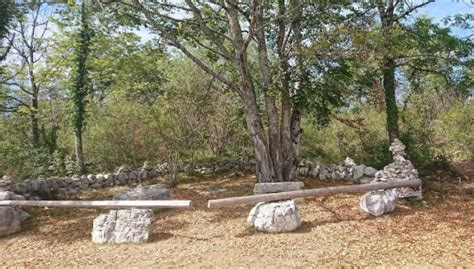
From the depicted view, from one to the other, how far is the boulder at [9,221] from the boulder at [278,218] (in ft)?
12.9

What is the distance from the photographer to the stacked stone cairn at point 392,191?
5.79m

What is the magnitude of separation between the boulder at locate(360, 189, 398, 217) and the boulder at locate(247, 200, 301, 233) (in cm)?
132

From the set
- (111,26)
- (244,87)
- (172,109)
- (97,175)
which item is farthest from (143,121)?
(244,87)

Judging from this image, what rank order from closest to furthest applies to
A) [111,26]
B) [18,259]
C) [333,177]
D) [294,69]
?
[18,259], [294,69], [111,26], [333,177]

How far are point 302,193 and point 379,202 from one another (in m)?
1.30

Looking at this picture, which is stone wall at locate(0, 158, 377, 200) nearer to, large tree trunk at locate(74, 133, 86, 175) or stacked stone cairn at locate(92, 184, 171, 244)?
large tree trunk at locate(74, 133, 86, 175)

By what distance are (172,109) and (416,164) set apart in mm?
6209

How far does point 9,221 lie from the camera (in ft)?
19.2

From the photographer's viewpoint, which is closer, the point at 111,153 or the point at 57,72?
the point at 111,153

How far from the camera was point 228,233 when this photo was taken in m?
5.30

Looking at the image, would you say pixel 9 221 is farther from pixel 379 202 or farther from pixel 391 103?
pixel 391 103

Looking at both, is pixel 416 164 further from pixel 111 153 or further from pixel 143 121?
pixel 111 153

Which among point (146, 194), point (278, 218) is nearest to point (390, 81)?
point (278, 218)

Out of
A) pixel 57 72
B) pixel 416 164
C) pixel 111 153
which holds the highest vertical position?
pixel 57 72
